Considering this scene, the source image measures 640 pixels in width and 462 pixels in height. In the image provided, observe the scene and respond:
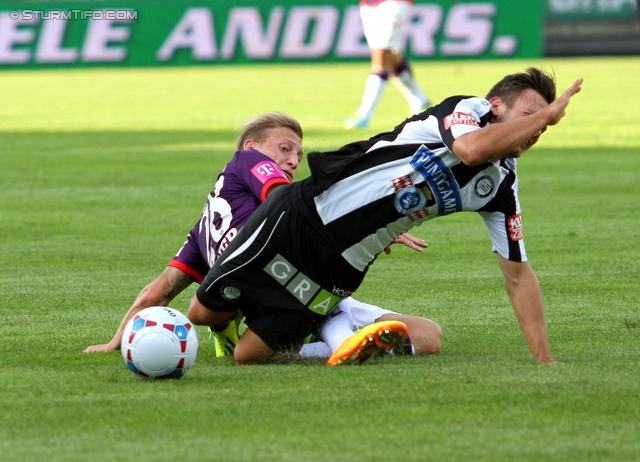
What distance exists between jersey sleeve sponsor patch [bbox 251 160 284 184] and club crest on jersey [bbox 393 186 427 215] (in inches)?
31.4

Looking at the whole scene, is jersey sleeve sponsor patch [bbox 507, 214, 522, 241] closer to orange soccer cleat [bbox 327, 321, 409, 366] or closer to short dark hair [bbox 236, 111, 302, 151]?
orange soccer cleat [bbox 327, 321, 409, 366]

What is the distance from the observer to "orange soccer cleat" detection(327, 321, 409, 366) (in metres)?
4.90

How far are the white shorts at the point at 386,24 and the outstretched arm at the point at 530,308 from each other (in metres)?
14.0

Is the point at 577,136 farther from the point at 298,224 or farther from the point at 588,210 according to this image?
the point at 298,224

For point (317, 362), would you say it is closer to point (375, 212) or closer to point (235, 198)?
point (375, 212)

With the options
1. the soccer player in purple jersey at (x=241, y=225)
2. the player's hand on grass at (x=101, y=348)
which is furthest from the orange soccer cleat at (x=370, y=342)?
the player's hand on grass at (x=101, y=348)

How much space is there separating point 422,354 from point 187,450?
1908mm

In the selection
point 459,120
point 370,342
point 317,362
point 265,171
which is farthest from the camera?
point 265,171

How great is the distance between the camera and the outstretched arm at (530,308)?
4969 millimetres

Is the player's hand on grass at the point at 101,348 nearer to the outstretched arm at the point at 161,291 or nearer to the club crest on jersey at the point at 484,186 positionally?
the outstretched arm at the point at 161,291

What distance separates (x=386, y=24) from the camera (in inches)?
736

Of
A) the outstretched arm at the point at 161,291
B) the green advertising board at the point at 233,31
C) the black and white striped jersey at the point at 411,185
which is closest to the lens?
the black and white striped jersey at the point at 411,185

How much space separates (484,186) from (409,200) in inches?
12.4

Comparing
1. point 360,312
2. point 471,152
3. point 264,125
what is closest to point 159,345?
point 360,312
